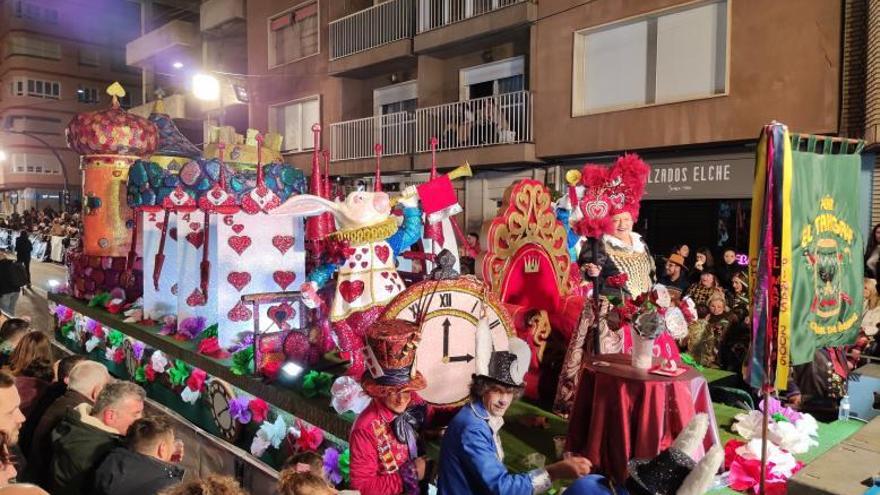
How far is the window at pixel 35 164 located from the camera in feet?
117

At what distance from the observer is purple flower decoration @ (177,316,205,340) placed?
6848 millimetres

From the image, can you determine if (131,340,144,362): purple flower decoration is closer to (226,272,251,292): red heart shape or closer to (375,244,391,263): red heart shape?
(226,272,251,292): red heart shape

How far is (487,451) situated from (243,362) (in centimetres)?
369

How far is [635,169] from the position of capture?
4.91 m

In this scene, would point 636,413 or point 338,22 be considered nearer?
point 636,413

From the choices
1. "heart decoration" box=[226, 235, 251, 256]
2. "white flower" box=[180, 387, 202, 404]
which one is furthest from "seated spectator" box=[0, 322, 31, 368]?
"heart decoration" box=[226, 235, 251, 256]

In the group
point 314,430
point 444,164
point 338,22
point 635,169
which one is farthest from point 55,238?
point 635,169

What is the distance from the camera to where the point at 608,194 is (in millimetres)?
4887

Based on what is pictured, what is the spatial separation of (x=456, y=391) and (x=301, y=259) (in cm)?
292

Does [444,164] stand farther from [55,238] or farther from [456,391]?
[55,238]

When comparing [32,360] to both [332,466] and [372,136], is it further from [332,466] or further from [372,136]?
[372,136]

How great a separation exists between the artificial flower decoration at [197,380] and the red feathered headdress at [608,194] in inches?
155

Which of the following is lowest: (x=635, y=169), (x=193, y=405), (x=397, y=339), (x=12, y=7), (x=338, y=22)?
(x=193, y=405)

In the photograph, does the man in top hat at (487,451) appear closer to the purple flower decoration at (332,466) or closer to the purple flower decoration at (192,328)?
the purple flower decoration at (332,466)
